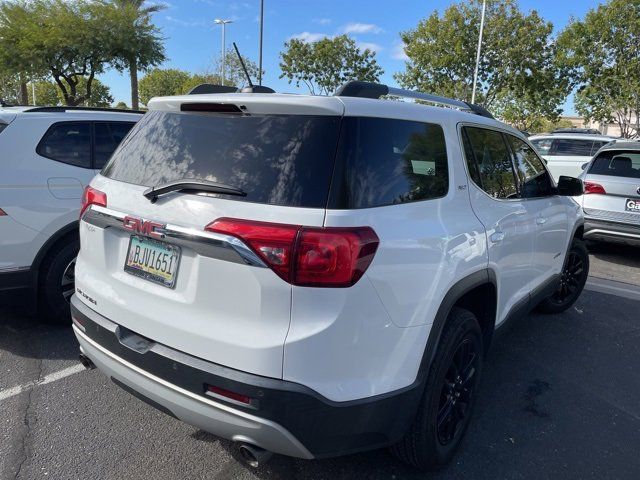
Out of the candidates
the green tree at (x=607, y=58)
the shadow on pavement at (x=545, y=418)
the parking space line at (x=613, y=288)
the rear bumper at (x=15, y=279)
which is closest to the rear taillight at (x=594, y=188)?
the parking space line at (x=613, y=288)

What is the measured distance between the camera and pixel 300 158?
6.17 feet

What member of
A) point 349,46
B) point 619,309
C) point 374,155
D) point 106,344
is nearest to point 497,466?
point 374,155

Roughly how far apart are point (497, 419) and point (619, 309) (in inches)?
116

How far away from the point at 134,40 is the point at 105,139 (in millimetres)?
21863

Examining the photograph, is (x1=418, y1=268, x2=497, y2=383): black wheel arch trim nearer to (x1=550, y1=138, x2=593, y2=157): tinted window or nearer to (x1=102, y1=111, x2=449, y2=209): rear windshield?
(x1=102, y1=111, x2=449, y2=209): rear windshield

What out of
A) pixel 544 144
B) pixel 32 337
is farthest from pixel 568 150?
pixel 32 337

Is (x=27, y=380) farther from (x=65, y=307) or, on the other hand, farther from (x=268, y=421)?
(x=268, y=421)

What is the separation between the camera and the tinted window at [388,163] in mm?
1877

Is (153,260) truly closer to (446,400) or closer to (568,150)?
(446,400)

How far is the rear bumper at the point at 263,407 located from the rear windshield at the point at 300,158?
69 centimetres

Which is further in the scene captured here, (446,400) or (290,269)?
(446,400)

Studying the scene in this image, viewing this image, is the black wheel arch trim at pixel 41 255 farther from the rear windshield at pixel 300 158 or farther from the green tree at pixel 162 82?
the green tree at pixel 162 82

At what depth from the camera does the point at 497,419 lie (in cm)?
302

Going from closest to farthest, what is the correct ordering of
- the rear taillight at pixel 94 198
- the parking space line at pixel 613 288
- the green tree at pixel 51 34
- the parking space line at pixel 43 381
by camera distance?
1. the rear taillight at pixel 94 198
2. the parking space line at pixel 43 381
3. the parking space line at pixel 613 288
4. the green tree at pixel 51 34
